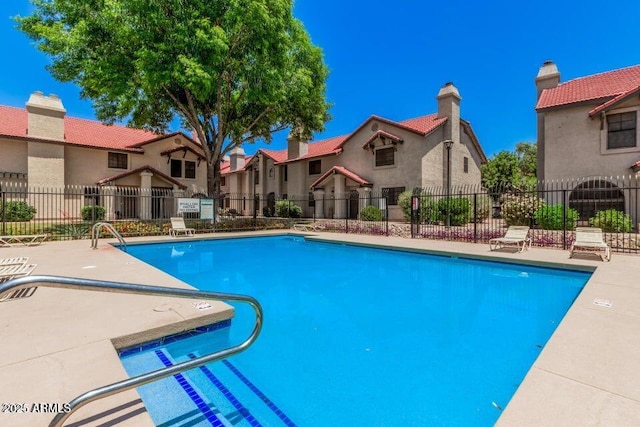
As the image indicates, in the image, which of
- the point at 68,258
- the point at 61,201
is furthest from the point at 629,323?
the point at 61,201

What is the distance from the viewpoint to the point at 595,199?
16.2m

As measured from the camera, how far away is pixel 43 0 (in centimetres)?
1611

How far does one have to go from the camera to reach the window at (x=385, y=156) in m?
24.9

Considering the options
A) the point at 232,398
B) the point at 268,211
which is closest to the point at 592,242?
the point at 232,398

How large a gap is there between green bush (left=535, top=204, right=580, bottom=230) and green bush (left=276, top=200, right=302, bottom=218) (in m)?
18.0

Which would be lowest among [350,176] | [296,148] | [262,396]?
[262,396]

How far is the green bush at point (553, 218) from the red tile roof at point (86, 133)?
81.2 feet

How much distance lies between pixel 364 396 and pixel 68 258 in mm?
9125

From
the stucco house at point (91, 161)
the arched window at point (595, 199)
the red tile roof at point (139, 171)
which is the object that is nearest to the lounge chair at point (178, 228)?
the stucco house at point (91, 161)

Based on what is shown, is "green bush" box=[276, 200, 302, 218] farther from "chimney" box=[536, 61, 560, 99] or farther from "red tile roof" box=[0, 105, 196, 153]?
"chimney" box=[536, 61, 560, 99]

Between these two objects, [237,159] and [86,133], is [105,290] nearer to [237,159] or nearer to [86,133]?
[86,133]

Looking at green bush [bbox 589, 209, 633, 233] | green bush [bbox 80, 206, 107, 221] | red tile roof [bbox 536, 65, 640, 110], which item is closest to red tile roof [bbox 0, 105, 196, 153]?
green bush [bbox 80, 206, 107, 221]

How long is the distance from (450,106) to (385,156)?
19.8ft

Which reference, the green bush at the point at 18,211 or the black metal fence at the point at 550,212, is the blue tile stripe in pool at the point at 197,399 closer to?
the black metal fence at the point at 550,212
